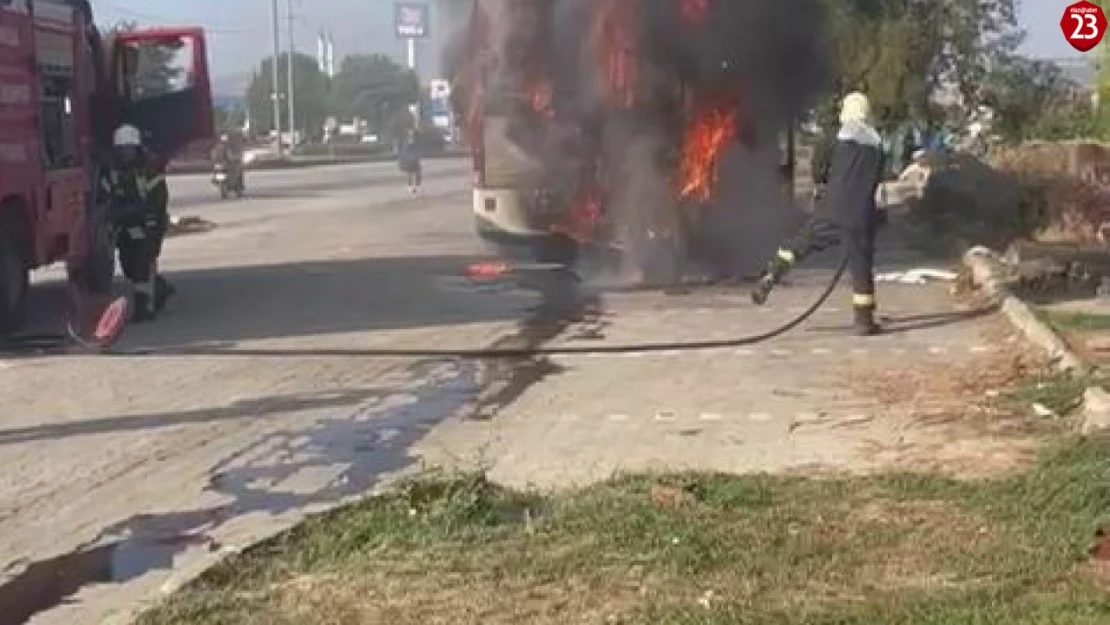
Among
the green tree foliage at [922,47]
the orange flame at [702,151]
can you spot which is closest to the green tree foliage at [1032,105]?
the green tree foliage at [922,47]

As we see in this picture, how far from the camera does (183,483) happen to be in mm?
8547

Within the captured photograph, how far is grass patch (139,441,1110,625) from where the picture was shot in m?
5.71

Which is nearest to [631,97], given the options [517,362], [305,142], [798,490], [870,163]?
[870,163]

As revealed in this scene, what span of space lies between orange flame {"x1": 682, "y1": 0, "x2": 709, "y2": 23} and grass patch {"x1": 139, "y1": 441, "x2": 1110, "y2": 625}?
1013 cm

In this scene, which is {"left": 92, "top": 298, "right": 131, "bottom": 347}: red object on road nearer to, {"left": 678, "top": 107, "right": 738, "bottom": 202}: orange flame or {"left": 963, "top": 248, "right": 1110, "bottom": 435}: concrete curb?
{"left": 678, "top": 107, "right": 738, "bottom": 202}: orange flame

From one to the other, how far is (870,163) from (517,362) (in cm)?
330

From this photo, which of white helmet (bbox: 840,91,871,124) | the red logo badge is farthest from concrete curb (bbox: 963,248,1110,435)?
the red logo badge

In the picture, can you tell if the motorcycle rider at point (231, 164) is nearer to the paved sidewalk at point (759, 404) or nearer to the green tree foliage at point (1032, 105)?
the green tree foliage at point (1032, 105)

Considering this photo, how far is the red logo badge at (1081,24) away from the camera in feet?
53.4

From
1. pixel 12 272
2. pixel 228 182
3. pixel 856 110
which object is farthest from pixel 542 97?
pixel 228 182

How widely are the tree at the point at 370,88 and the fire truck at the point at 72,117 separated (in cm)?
9307

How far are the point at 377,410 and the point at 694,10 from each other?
7.82 meters

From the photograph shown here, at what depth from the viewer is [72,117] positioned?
654 inches

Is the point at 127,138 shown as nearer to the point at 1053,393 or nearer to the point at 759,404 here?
the point at 759,404
